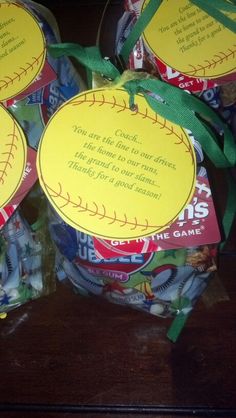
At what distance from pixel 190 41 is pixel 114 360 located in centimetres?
29

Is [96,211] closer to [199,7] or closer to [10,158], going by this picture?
[10,158]

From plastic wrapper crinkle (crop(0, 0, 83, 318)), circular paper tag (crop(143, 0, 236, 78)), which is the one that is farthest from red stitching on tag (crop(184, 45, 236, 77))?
plastic wrapper crinkle (crop(0, 0, 83, 318))

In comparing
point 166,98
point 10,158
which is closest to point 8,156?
point 10,158

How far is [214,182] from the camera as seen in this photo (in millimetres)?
590

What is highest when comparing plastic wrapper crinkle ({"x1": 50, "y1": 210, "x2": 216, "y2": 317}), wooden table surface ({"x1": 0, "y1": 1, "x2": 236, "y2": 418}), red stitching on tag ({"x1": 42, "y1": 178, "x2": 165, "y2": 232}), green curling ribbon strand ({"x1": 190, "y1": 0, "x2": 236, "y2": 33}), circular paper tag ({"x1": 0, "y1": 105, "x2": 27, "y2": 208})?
green curling ribbon strand ({"x1": 190, "y1": 0, "x2": 236, "y2": 33})

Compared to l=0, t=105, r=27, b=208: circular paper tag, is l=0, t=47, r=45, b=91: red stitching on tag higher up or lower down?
higher up

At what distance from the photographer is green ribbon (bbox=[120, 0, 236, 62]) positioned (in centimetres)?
47

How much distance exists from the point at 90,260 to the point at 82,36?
1.13ft

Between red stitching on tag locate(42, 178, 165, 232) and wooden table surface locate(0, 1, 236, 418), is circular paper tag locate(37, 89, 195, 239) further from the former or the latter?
wooden table surface locate(0, 1, 236, 418)

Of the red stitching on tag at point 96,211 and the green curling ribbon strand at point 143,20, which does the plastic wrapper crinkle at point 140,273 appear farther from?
the green curling ribbon strand at point 143,20

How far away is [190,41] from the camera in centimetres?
48

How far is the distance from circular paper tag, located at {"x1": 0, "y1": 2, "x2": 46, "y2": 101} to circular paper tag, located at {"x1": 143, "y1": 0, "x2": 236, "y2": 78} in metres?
0.10

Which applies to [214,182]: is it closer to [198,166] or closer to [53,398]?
[198,166]

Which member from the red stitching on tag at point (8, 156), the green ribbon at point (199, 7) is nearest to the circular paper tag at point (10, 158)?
the red stitching on tag at point (8, 156)
